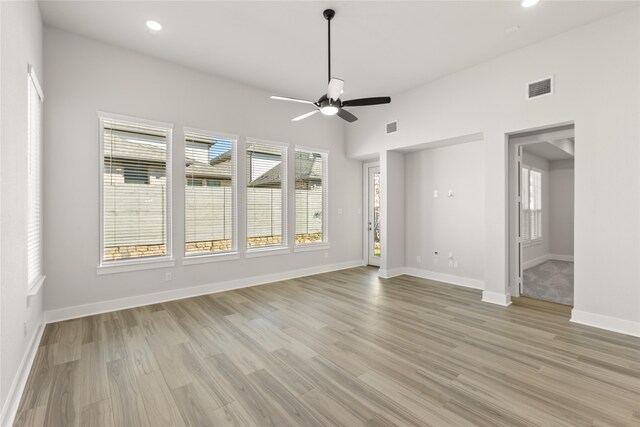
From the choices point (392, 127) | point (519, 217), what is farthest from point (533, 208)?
point (392, 127)

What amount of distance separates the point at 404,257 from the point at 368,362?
12.7 ft

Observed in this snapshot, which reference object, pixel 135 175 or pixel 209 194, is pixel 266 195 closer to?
pixel 209 194

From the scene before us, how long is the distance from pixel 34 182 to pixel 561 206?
976 cm

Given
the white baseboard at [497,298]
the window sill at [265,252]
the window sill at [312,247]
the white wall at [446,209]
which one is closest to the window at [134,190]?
the window sill at [265,252]

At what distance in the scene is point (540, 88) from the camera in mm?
3877

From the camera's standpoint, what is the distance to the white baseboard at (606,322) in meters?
3.21

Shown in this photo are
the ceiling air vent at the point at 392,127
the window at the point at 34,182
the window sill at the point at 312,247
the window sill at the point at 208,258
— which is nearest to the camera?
the window at the point at 34,182

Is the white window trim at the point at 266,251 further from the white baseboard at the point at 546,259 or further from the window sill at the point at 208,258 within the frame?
the white baseboard at the point at 546,259

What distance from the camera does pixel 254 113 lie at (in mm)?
5348

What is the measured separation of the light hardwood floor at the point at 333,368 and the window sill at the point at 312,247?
1.98 meters

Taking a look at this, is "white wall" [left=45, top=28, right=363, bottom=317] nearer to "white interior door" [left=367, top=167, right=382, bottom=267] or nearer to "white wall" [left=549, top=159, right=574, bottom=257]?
"white interior door" [left=367, top=167, right=382, bottom=267]

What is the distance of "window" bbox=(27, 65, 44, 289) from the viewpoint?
2893mm

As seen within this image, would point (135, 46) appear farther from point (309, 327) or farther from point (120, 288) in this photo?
point (309, 327)

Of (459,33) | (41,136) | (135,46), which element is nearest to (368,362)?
(459,33)
